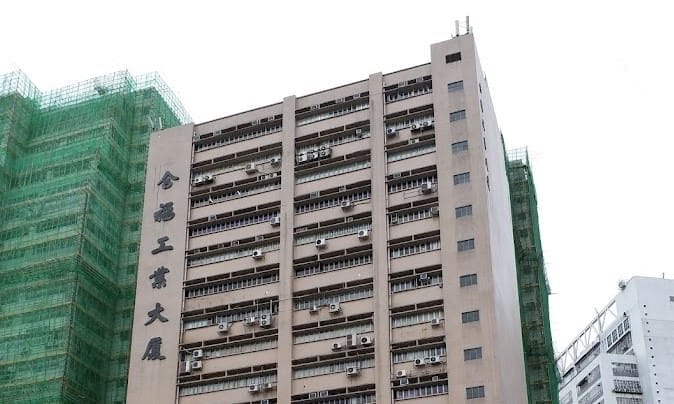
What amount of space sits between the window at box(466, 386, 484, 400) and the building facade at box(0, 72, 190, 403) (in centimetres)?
1953

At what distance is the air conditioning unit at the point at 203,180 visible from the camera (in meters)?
54.6

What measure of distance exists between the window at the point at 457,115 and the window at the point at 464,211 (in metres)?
4.87

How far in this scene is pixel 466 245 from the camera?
46.9 m

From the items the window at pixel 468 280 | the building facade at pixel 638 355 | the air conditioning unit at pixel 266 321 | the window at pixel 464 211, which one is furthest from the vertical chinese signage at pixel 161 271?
the building facade at pixel 638 355

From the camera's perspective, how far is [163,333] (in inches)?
1999

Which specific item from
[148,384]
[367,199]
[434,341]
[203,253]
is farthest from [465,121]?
[148,384]

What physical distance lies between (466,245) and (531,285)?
51.2ft

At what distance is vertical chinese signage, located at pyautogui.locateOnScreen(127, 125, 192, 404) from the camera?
4956cm

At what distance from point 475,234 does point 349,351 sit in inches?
300

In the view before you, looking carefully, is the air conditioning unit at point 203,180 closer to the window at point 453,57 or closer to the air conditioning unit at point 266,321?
the air conditioning unit at point 266,321

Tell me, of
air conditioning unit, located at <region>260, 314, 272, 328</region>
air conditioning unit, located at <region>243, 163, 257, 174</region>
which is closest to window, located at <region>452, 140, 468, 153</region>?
air conditioning unit, located at <region>243, 163, 257, 174</region>

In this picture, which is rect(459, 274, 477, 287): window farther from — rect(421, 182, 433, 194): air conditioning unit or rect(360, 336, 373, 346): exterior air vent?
rect(421, 182, 433, 194): air conditioning unit

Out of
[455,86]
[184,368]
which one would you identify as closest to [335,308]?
[184,368]

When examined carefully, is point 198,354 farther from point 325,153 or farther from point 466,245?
point 466,245
